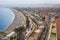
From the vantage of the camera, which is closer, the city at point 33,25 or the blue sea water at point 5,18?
the city at point 33,25

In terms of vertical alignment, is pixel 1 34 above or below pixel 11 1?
below

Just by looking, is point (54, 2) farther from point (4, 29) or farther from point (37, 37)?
A: point (4, 29)

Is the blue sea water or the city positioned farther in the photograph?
the blue sea water

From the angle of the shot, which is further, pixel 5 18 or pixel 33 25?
pixel 5 18

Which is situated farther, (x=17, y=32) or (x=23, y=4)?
(x=23, y=4)

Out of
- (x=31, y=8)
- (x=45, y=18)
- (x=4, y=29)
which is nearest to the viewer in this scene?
(x=4, y=29)

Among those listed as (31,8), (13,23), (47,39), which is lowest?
(47,39)

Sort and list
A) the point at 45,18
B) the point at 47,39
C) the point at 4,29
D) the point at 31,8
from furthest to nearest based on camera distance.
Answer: the point at 31,8, the point at 45,18, the point at 4,29, the point at 47,39

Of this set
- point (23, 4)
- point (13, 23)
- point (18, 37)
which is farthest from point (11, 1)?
point (18, 37)
